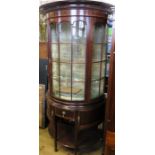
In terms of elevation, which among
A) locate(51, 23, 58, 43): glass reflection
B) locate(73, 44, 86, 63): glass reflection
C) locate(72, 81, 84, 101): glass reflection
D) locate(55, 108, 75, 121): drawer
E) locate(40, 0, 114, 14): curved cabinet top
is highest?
locate(40, 0, 114, 14): curved cabinet top

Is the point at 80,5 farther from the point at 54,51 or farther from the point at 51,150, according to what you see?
the point at 51,150

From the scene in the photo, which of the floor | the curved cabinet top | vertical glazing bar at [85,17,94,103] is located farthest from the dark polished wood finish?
the floor

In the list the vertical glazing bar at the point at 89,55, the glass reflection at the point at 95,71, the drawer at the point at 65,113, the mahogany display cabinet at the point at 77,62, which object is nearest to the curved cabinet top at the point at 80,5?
the mahogany display cabinet at the point at 77,62

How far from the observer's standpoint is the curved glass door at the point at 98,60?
1.85 meters

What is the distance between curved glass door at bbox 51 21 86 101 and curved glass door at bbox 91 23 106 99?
12 cm

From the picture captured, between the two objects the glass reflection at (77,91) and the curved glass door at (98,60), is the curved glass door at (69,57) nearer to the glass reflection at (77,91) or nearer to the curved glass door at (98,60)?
the glass reflection at (77,91)

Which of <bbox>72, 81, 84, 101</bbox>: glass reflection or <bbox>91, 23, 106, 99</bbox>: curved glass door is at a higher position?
<bbox>91, 23, 106, 99</bbox>: curved glass door

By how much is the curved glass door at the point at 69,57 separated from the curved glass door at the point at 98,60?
0.12 metres

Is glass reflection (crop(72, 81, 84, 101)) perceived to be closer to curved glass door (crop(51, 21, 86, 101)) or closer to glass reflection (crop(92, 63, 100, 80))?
curved glass door (crop(51, 21, 86, 101))

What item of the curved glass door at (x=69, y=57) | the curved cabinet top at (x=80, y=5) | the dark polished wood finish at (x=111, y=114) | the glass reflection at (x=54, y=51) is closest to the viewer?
the dark polished wood finish at (x=111, y=114)

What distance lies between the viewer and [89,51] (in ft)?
5.87

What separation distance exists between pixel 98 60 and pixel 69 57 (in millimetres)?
317

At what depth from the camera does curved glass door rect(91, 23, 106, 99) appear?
72.8 inches

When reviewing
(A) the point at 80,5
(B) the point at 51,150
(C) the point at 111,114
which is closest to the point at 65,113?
(B) the point at 51,150
